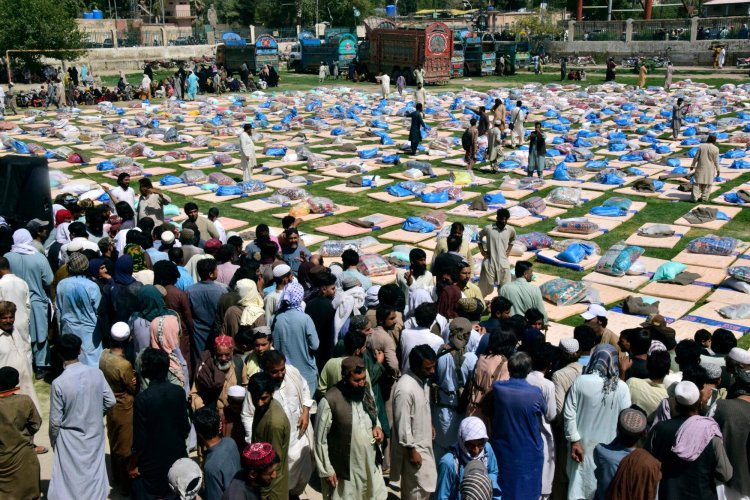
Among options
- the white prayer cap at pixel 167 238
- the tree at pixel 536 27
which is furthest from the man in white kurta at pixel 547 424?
the tree at pixel 536 27

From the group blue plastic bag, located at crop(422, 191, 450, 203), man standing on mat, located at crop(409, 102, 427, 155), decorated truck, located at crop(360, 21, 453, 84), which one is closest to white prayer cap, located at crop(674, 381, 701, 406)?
blue plastic bag, located at crop(422, 191, 450, 203)

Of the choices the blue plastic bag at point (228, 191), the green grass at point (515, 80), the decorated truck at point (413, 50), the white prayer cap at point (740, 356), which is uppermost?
the decorated truck at point (413, 50)

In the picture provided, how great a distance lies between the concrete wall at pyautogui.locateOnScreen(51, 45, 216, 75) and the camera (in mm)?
40375

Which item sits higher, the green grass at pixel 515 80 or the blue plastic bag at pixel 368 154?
the green grass at pixel 515 80

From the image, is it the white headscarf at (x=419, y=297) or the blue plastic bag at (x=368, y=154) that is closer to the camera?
the white headscarf at (x=419, y=297)

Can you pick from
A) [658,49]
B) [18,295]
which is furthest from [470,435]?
[658,49]

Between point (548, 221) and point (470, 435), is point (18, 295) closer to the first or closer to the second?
point (470, 435)

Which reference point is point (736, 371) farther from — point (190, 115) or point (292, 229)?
point (190, 115)

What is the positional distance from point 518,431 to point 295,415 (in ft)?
4.65

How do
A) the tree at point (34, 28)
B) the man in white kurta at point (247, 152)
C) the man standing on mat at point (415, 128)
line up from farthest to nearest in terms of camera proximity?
the tree at point (34, 28), the man standing on mat at point (415, 128), the man in white kurta at point (247, 152)

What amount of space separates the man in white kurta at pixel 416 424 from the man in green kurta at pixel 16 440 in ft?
7.58

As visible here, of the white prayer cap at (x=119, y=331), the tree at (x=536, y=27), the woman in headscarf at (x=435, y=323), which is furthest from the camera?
the tree at (x=536, y=27)

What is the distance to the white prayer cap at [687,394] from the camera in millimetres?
4155

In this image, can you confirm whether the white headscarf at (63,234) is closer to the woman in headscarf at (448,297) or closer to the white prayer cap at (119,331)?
the white prayer cap at (119,331)
